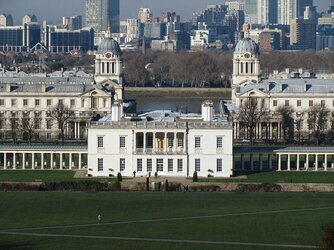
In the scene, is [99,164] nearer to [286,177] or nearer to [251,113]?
[286,177]

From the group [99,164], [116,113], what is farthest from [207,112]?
[99,164]

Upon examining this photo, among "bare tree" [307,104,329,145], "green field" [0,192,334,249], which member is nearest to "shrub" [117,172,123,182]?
"green field" [0,192,334,249]

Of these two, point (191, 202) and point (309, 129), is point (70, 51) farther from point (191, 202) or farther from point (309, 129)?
point (191, 202)

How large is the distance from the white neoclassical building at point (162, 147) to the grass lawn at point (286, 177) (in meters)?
1.08

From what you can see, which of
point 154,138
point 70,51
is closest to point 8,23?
point 70,51

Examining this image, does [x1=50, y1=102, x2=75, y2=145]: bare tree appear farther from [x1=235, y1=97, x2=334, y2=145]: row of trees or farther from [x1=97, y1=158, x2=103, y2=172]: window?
[x1=97, y1=158, x2=103, y2=172]: window

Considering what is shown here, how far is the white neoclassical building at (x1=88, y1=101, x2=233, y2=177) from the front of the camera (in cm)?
4912

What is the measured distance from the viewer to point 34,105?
6775cm

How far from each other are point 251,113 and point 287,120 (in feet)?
5.27

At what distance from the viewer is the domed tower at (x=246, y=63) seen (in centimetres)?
7225

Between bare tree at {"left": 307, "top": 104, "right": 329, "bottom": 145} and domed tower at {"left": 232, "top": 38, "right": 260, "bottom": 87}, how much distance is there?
639cm

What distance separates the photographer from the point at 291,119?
64.6 metres

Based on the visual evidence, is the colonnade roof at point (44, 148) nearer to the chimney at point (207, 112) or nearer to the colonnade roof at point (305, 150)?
the chimney at point (207, 112)

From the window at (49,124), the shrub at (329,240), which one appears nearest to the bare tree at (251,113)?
the window at (49,124)
